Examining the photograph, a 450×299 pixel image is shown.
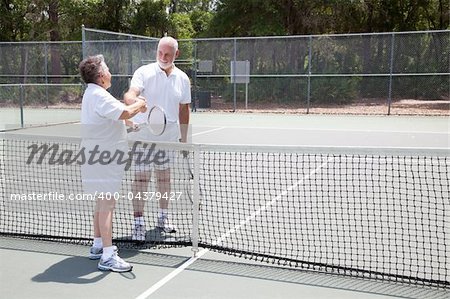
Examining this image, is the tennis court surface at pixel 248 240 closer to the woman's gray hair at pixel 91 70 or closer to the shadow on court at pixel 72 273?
the shadow on court at pixel 72 273

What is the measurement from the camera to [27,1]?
28.9 m

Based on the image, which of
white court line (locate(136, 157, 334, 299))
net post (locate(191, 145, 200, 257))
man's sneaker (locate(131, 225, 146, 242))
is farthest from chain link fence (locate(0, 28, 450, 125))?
net post (locate(191, 145, 200, 257))

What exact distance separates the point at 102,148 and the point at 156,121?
92 centimetres

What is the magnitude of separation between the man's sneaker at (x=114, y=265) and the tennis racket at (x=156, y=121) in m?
1.33

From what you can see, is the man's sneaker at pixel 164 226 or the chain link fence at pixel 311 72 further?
the chain link fence at pixel 311 72

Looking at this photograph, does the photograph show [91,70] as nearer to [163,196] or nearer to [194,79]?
[163,196]

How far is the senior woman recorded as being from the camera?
4.20m

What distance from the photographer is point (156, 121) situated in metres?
5.06

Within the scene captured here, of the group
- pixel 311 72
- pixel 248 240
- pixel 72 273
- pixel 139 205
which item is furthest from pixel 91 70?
pixel 311 72

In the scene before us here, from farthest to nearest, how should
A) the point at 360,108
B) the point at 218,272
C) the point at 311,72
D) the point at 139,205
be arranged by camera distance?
the point at 311,72 < the point at 360,108 < the point at 139,205 < the point at 218,272

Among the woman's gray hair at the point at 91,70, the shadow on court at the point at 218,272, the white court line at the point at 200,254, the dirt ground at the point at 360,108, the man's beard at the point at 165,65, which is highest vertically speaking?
the man's beard at the point at 165,65

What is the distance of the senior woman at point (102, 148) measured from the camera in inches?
165

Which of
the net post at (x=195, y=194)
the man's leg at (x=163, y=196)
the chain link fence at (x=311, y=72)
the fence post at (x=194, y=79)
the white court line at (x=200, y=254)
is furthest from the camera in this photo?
the fence post at (x=194, y=79)

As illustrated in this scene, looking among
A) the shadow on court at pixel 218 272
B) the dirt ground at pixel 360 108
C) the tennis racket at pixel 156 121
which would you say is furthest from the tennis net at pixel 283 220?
the dirt ground at pixel 360 108
